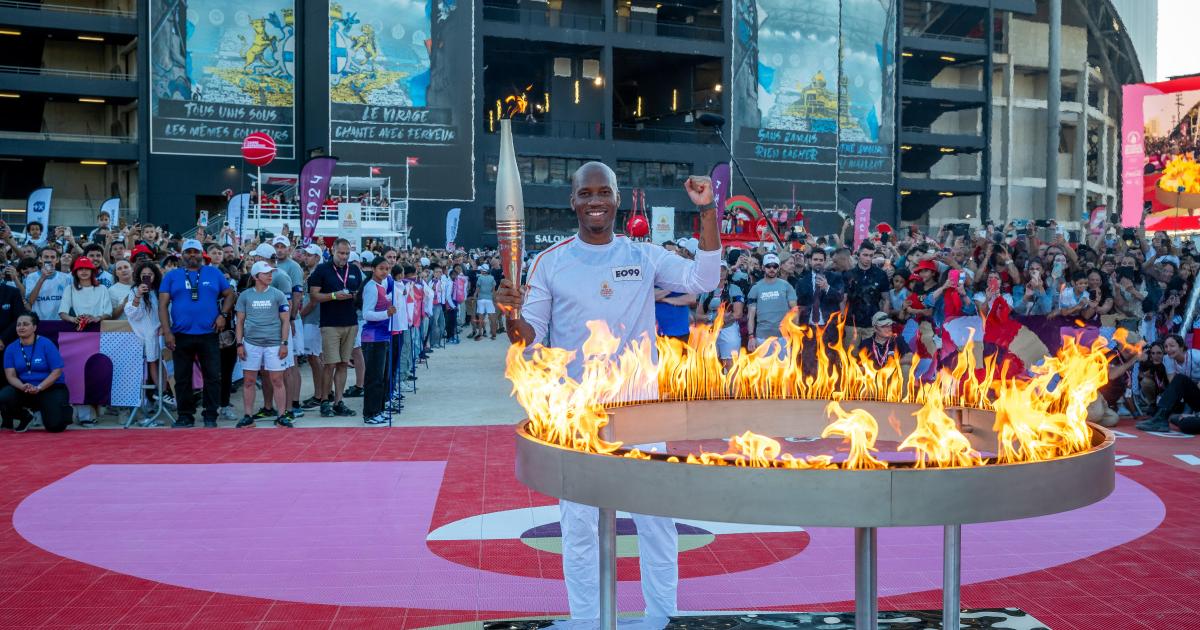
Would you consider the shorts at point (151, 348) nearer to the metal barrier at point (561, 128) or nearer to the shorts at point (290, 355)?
the shorts at point (290, 355)

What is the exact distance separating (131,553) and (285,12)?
37.4m

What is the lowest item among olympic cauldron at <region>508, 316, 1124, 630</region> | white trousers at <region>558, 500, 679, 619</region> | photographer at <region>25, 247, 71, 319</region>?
white trousers at <region>558, 500, 679, 619</region>

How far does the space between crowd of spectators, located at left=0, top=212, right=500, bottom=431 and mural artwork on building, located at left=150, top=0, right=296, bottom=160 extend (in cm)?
2707

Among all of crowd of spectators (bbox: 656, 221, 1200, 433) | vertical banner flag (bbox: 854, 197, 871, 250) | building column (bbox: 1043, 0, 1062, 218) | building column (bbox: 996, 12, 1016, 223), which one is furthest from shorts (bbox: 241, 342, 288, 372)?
building column (bbox: 996, 12, 1016, 223)

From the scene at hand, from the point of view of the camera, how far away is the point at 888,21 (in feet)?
168

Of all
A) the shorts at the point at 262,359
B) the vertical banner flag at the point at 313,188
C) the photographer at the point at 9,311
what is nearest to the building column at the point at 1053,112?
the vertical banner flag at the point at 313,188

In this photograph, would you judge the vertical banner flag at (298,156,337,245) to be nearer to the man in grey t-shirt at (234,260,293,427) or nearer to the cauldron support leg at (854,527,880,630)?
the man in grey t-shirt at (234,260,293,427)

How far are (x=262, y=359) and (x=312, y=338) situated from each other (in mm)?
1318

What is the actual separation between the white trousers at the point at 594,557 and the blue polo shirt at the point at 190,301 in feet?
27.7

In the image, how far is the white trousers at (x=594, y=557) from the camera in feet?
14.7

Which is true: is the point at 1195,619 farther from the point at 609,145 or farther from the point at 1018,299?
the point at 609,145

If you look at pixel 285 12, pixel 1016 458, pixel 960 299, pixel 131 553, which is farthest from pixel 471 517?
pixel 285 12

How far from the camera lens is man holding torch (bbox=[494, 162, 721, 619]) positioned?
4504 millimetres

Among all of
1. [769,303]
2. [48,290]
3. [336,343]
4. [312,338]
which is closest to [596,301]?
[769,303]
